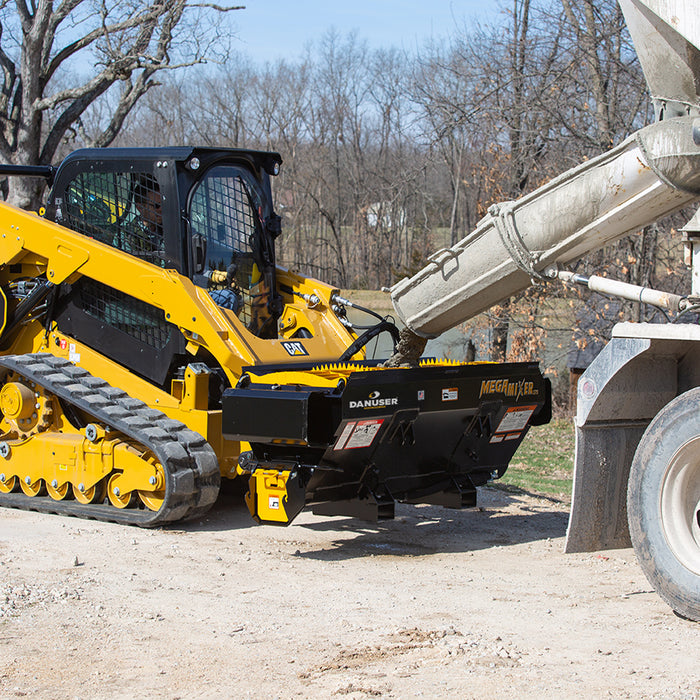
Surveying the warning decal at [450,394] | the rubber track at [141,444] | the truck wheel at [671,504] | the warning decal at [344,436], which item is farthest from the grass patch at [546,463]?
the truck wheel at [671,504]

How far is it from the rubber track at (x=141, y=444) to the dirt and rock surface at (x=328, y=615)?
145 mm

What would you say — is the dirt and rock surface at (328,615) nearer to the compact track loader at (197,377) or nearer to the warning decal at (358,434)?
the compact track loader at (197,377)

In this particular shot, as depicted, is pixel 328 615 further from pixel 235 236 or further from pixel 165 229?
pixel 235 236

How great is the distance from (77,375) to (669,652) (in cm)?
510

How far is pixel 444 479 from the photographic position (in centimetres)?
721

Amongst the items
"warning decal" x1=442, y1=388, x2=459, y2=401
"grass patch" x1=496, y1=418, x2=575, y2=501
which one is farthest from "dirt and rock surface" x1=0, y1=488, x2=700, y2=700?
"grass patch" x1=496, y1=418, x2=575, y2=501

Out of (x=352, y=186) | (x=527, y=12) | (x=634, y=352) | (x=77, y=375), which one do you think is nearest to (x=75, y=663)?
(x=634, y=352)

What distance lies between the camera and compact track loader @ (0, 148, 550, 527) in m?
6.47

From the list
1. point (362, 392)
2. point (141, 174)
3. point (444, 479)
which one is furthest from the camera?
point (141, 174)

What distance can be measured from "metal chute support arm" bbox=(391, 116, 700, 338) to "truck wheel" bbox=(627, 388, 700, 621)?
3.62ft

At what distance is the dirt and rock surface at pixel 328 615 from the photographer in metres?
4.12

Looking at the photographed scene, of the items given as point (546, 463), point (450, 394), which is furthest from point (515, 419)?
point (546, 463)

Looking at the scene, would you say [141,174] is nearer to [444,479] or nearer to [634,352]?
[444,479]

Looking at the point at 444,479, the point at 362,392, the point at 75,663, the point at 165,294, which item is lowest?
the point at 75,663
